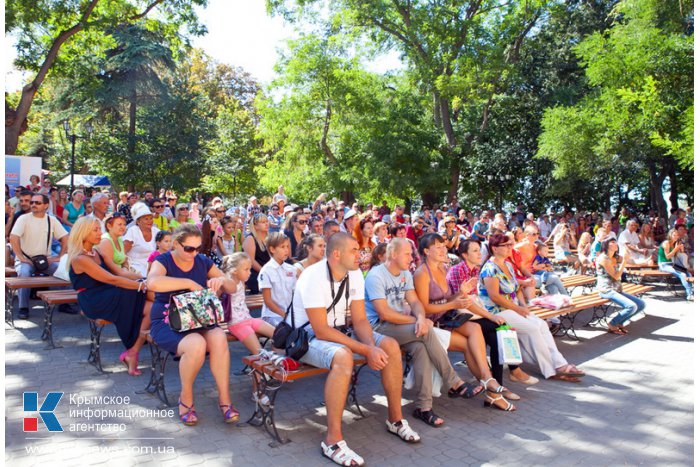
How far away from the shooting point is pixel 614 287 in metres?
7.86

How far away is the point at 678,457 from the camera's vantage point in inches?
151

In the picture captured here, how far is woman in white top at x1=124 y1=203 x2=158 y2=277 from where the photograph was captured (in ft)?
23.4

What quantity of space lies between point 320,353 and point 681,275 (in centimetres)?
918

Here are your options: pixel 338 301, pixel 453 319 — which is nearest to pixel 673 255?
pixel 453 319

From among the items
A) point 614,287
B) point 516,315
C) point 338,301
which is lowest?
point 516,315

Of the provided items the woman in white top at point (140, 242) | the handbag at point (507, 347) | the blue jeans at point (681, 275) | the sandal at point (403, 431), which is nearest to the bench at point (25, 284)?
the woman in white top at point (140, 242)

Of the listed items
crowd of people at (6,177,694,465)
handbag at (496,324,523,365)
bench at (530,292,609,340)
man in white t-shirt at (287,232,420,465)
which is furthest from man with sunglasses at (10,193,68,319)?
bench at (530,292,609,340)

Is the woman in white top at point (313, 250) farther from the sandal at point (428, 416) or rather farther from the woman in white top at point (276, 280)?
the sandal at point (428, 416)

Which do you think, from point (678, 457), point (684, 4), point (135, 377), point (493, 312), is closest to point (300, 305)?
point (135, 377)

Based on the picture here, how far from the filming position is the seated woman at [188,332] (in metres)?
4.15

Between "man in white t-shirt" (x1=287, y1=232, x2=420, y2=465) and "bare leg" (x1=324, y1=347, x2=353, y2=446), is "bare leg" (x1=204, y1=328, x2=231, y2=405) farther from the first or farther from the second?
"bare leg" (x1=324, y1=347, x2=353, y2=446)

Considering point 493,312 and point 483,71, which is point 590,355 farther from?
point 483,71

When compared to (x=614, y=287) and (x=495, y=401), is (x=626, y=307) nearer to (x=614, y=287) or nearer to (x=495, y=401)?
(x=614, y=287)

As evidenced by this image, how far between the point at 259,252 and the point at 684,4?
46.5 feet
